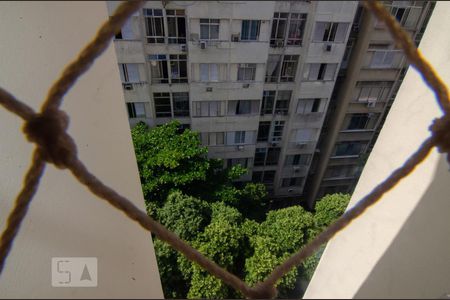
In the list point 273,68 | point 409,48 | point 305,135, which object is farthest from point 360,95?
point 409,48

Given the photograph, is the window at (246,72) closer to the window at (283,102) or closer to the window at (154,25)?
the window at (283,102)

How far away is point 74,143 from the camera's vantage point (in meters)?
0.29

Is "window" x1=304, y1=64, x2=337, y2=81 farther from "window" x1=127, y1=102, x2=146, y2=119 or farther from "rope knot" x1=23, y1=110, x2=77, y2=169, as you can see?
"rope knot" x1=23, y1=110, x2=77, y2=169

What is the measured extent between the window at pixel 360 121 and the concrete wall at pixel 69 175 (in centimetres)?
445

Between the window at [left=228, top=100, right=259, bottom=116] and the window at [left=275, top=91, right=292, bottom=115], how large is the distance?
293mm

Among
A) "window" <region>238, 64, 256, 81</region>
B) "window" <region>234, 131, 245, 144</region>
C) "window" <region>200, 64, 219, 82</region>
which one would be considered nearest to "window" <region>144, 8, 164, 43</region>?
"window" <region>200, 64, 219, 82</region>

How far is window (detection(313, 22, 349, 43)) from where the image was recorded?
3.60m

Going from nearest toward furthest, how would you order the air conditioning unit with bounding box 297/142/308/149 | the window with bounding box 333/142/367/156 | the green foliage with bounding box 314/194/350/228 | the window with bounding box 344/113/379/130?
the green foliage with bounding box 314/194/350/228
the window with bounding box 344/113/379/130
the air conditioning unit with bounding box 297/142/308/149
the window with bounding box 333/142/367/156

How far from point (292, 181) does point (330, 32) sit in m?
2.42

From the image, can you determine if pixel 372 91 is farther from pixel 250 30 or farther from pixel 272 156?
pixel 250 30

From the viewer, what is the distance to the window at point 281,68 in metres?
3.81

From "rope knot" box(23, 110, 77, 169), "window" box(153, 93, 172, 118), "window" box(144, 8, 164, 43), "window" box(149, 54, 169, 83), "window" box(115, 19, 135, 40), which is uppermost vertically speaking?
"window" box(144, 8, 164, 43)

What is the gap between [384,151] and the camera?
0.43 metres

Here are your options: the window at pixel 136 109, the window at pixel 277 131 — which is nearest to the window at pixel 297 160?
the window at pixel 277 131
